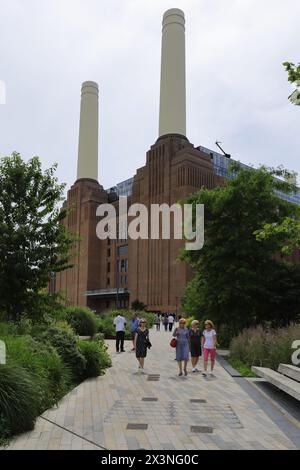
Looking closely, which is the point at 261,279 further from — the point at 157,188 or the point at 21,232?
the point at 157,188

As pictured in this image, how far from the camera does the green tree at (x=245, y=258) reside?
2012cm

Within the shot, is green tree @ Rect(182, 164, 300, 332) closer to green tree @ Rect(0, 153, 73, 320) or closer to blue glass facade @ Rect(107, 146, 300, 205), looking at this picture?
green tree @ Rect(0, 153, 73, 320)

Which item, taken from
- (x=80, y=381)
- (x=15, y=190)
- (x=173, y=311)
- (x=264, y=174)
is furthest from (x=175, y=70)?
(x=80, y=381)

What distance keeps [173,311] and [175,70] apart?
39.3 meters

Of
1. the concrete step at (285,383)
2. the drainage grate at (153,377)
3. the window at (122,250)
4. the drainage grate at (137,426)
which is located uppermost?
the window at (122,250)

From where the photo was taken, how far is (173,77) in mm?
80250

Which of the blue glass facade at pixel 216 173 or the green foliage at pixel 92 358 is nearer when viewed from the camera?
the green foliage at pixel 92 358

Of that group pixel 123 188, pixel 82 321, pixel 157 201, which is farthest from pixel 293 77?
pixel 123 188

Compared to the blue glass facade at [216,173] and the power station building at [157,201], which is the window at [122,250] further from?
the blue glass facade at [216,173]

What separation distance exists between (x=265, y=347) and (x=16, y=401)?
840 centimetres

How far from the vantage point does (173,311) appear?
69.1 meters

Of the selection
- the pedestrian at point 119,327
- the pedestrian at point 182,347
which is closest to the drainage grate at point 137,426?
the pedestrian at point 182,347

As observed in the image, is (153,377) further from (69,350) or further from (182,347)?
(69,350)

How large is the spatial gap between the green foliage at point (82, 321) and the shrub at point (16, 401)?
657 inches
